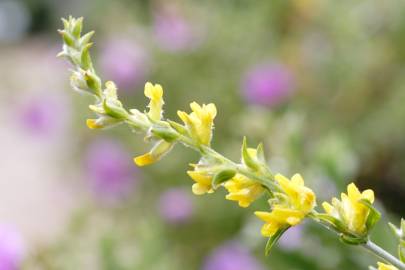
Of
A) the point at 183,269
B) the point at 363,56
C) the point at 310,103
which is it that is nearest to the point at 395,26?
the point at 363,56

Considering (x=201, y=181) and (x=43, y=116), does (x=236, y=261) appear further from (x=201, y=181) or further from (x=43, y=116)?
(x=201, y=181)

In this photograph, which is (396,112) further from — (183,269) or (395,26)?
(183,269)

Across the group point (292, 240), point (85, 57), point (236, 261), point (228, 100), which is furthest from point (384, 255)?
point (228, 100)

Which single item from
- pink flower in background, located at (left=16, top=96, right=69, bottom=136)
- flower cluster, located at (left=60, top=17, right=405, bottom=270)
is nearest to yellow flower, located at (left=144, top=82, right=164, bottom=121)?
flower cluster, located at (left=60, top=17, right=405, bottom=270)

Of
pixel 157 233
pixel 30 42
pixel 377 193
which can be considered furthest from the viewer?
pixel 30 42

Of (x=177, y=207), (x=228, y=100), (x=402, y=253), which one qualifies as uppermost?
(x=402, y=253)

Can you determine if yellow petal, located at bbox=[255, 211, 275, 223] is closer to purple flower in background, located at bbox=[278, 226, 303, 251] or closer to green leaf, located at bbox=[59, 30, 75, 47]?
green leaf, located at bbox=[59, 30, 75, 47]

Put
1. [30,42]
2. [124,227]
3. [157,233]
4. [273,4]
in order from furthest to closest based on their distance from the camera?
[30,42]
[273,4]
[124,227]
[157,233]
